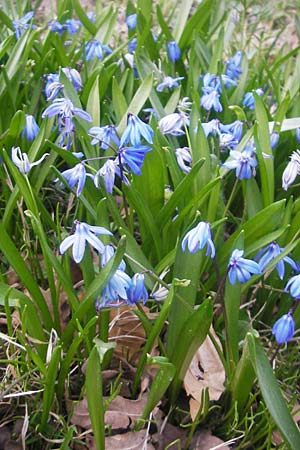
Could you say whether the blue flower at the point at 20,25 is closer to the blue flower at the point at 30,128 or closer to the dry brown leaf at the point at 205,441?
the blue flower at the point at 30,128

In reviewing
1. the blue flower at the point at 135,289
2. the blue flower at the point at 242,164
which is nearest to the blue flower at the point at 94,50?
the blue flower at the point at 242,164

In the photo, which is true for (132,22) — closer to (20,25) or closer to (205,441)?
(20,25)

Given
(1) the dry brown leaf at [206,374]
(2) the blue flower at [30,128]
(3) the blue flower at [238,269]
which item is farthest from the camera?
(2) the blue flower at [30,128]

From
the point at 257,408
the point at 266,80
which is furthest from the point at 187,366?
the point at 266,80

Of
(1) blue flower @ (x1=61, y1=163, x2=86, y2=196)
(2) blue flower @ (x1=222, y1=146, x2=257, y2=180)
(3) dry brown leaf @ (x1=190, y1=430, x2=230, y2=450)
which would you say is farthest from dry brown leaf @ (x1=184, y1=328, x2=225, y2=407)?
(1) blue flower @ (x1=61, y1=163, x2=86, y2=196)

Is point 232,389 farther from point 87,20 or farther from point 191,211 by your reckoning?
point 87,20
